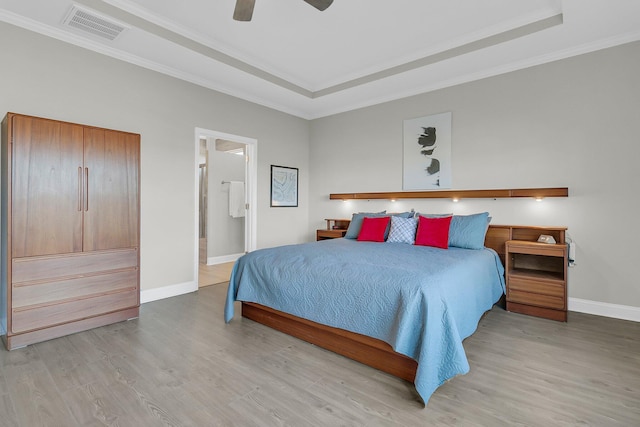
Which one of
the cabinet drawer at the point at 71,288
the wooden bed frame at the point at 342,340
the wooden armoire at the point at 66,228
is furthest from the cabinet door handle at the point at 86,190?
the wooden bed frame at the point at 342,340

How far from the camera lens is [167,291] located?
3.91 m

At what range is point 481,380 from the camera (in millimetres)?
2076

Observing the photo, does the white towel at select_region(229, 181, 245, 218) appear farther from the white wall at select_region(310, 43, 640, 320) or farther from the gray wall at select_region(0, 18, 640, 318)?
the white wall at select_region(310, 43, 640, 320)

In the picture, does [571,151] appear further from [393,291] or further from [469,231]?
[393,291]

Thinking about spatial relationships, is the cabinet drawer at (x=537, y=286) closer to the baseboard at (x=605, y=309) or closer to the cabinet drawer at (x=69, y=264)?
the baseboard at (x=605, y=309)

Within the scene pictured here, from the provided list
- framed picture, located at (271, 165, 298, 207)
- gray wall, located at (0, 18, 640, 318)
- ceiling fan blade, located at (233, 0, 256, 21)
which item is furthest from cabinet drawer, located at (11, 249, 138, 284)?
framed picture, located at (271, 165, 298, 207)

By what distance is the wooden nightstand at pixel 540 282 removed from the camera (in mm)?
3135

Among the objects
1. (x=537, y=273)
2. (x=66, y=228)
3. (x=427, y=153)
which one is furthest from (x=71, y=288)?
(x=537, y=273)

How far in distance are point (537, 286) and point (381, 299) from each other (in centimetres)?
213

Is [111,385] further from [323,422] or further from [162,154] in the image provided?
[162,154]

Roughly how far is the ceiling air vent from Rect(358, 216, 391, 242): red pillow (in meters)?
3.36

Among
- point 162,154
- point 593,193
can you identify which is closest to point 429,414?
point 593,193

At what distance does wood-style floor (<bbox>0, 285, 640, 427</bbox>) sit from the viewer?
172cm

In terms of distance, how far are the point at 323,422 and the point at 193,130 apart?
3742 mm
